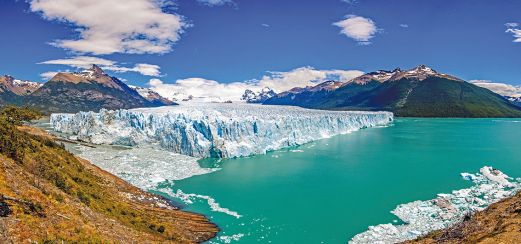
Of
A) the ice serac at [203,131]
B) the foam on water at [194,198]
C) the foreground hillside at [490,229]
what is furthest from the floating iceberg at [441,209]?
the ice serac at [203,131]

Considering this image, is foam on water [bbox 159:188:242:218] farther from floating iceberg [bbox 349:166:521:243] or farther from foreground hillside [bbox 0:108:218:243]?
floating iceberg [bbox 349:166:521:243]

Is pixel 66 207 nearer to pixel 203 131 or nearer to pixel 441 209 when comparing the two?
pixel 441 209

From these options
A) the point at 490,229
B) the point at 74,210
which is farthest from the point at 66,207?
the point at 490,229

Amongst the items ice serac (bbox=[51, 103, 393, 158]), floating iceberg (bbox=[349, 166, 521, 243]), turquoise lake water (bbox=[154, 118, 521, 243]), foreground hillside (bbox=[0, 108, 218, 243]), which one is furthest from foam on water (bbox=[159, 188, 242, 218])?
ice serac (bbox=[51, 103, 393, 158])

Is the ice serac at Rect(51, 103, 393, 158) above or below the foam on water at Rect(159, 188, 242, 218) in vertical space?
above

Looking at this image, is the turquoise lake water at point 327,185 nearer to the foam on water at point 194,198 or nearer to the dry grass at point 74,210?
the foam on water at point 194,198

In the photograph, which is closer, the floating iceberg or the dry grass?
the dry grass
